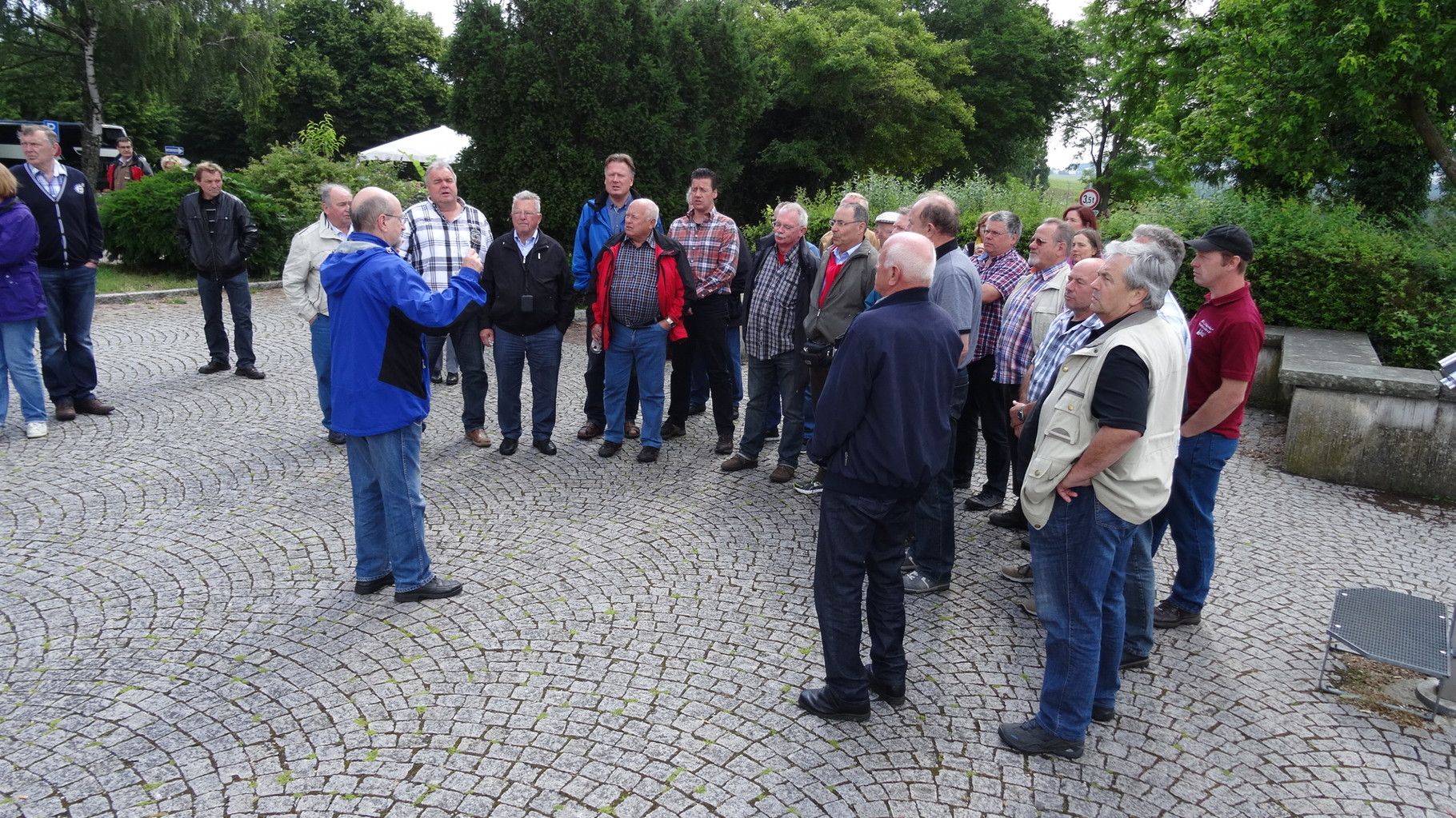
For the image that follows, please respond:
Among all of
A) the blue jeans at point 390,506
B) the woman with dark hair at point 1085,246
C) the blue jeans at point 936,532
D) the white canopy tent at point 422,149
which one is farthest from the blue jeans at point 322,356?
the white canopy tent at point 422,149

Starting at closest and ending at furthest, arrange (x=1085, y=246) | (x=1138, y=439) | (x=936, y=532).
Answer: (x=1138, y=439)
(x=936, y=532)
(x=1085, y=246)

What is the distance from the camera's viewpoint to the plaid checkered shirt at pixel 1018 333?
558cm

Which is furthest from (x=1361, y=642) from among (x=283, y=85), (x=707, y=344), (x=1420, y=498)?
(x=283, y=85)

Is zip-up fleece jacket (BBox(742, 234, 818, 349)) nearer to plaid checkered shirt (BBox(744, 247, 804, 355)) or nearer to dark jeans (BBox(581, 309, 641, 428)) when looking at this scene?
plaid checkered shirt (BBox(744, 247, 804, 355))

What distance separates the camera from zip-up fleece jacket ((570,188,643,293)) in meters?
7.64

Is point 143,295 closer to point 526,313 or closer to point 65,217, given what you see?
point 65,217

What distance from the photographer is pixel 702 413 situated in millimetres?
8836

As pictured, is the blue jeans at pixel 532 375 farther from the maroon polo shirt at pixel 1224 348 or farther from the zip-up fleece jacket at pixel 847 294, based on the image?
the maroon polo shirt at pixel 1224 348

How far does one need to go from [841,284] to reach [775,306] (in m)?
0.91

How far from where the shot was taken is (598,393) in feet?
25.9

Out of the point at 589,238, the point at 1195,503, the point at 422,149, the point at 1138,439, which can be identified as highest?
the point at 422,149

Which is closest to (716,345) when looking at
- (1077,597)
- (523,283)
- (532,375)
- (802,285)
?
(802,285)

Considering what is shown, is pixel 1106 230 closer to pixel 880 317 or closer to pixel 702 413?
pixel 702 413

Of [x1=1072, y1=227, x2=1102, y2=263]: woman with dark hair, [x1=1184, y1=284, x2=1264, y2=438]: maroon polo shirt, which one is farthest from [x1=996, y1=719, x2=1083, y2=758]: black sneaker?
[x1=1072, y1=227, x2=1102, y2=263]: woman with dark hair
